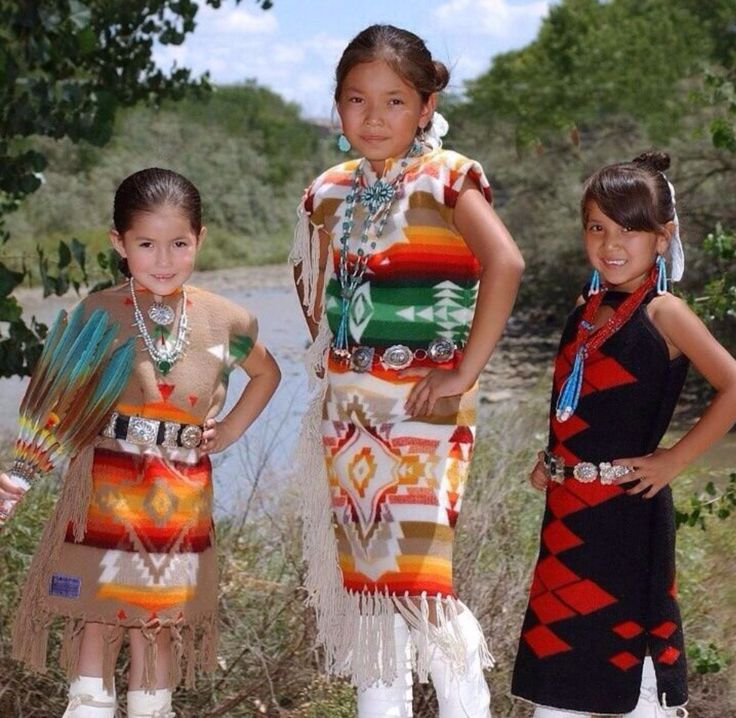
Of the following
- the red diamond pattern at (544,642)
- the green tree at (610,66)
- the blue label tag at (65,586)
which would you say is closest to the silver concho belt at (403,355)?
the red diamond pattern at (544,642)

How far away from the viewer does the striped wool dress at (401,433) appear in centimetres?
285

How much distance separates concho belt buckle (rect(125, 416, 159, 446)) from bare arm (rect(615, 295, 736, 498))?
3.17ft

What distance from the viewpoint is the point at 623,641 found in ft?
9.48

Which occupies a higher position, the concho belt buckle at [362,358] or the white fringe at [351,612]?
the concho belt buckle at [362,358]

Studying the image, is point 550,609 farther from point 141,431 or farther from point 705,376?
point 141,431

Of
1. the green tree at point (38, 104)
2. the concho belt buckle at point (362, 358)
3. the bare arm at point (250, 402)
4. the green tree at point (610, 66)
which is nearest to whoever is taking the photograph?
the concho belt buckle at point (362, 358)

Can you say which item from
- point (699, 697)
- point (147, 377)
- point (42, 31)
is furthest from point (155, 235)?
point (699, 697)

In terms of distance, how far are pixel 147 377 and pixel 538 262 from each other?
11.5 meters

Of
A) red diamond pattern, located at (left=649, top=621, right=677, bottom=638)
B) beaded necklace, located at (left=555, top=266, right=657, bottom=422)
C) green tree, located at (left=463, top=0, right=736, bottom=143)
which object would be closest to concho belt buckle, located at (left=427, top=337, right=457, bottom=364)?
beaded necklace, located at (left=555, top=266, right=657, bottom=422)

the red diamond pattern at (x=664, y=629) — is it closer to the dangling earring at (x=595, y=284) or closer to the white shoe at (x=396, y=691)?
the white shoe at (x=396, y=691)

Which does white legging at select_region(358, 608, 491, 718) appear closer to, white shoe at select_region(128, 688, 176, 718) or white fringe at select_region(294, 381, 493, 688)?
white fringe at select_region(294, 381, 493, 688)

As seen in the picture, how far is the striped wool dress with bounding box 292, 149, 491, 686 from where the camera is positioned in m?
2.85

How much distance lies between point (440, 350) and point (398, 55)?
61cm

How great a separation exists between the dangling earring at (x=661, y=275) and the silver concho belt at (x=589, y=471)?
376 millimetres
